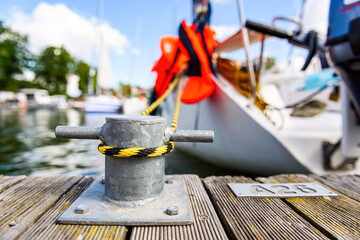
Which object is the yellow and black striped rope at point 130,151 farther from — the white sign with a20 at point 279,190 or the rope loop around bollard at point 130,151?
the white sign with a20 at point 279,190

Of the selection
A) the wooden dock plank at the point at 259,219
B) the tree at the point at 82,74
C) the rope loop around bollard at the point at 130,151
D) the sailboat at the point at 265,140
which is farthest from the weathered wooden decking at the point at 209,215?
the tree at the point at 82,74

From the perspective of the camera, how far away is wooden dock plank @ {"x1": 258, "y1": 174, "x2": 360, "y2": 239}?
1099mm

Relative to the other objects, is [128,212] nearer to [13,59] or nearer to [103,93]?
[103,93]

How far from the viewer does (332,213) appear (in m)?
1.26

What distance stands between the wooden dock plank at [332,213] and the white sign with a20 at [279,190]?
0.16 feet

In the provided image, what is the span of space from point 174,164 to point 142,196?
3384mm

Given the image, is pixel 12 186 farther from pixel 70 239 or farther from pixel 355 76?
pixel 355 76

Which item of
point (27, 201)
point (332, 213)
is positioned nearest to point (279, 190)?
point (332, 213)

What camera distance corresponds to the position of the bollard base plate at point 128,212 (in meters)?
1.10

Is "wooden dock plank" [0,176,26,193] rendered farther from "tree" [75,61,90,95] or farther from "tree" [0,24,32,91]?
"tree" [75,61,90,95]

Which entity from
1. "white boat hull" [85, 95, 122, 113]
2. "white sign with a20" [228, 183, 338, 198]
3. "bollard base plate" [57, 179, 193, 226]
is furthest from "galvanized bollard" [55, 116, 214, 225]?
"white boat hull" [85, 95, 122, 113]

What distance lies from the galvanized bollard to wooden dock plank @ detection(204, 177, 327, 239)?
0.65 ft

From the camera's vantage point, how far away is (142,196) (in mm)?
1267

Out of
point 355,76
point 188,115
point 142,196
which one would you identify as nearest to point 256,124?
point 355,76
